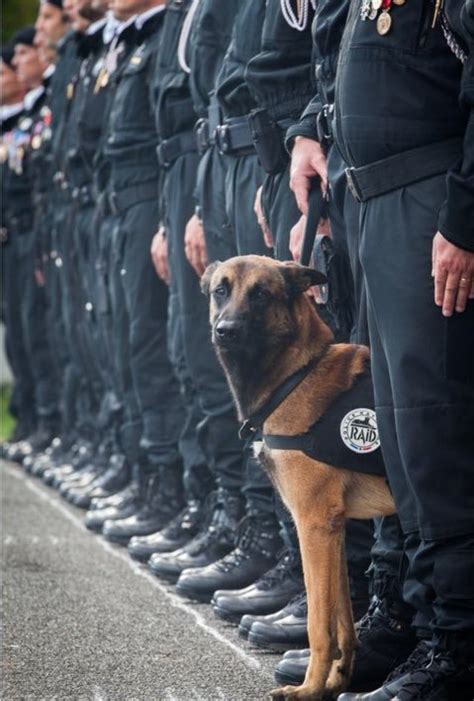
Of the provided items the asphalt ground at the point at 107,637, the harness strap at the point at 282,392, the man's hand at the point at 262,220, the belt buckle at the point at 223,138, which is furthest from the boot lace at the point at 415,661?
the belt buckle at the point at 223,138

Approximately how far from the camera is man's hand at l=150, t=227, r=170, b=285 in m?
7.50

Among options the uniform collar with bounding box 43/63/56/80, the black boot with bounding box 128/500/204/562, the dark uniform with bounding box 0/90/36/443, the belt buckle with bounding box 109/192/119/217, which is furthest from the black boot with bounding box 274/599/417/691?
the dark uniform with bounding box 0/90/36/443

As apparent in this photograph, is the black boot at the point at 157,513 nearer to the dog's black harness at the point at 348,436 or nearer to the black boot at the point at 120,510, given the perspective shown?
the black boot at the point at 120,510

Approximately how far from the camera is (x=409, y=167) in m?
3.78

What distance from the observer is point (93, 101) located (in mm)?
9258

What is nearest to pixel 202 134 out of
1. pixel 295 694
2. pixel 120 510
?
pixel 120 510

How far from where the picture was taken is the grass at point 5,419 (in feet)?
53.4

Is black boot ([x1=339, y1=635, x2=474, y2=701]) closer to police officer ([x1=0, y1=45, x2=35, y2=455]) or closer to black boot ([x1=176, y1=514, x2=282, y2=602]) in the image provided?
black boot ([x1=176, y1=514, x2=282, y2=602])

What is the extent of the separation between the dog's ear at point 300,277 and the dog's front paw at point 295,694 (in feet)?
3.55

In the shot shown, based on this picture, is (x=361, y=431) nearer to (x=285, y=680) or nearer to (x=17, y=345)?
(x=285, y=680)

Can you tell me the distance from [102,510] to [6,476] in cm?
355

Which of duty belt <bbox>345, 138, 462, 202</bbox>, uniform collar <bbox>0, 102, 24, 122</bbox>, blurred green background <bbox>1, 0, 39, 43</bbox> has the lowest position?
blurred green background <bbox>1, 0, 39, 43</bbox>

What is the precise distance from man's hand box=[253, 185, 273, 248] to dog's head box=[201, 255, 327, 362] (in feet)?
2.05

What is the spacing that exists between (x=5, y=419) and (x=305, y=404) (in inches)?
549
